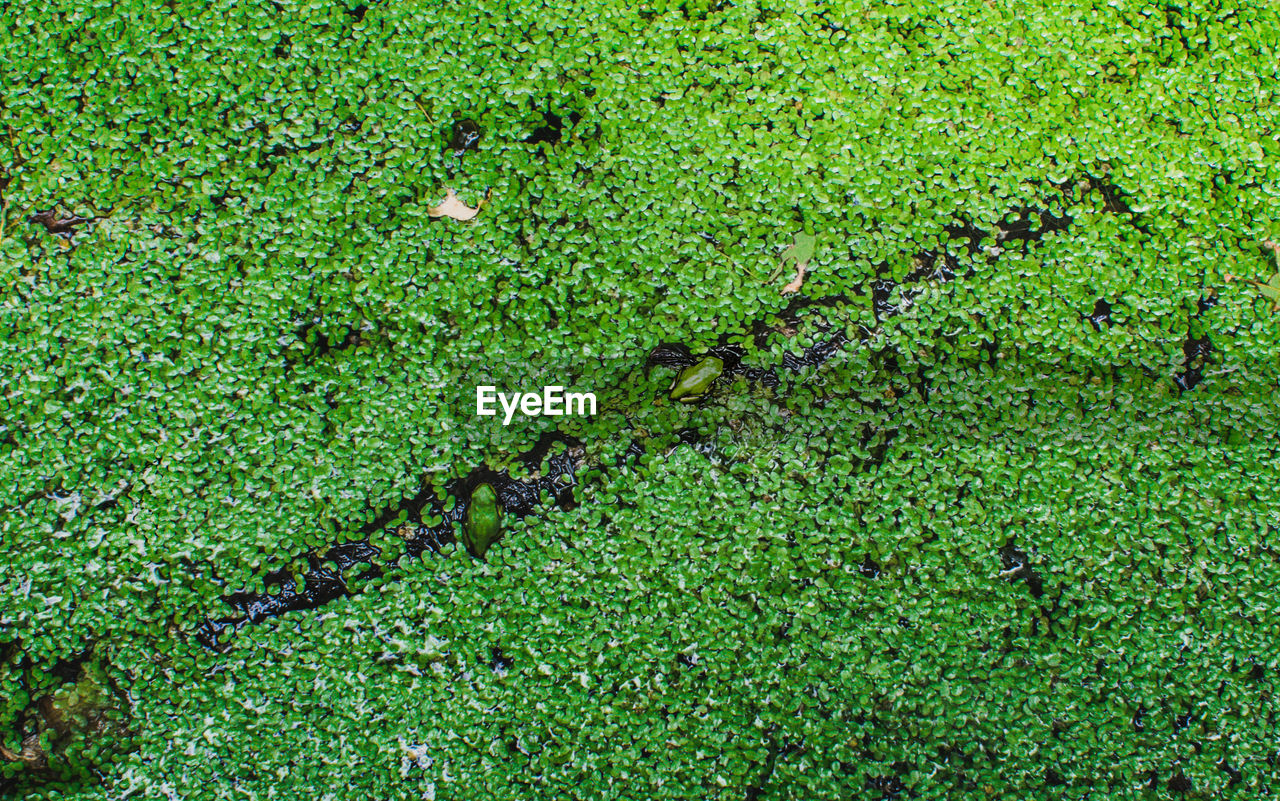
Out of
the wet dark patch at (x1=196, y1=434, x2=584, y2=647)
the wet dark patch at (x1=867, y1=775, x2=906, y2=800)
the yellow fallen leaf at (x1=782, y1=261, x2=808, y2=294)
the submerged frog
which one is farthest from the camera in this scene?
the yellow fallen leaf at (x1=782, y1=261, x2=808, y2=294)

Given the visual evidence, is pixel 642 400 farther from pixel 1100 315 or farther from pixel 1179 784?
pixel 1179 784

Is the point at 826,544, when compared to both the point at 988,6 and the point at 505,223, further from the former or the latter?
the point at 988,6

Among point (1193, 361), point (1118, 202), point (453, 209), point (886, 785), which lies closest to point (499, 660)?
point (886, 785)

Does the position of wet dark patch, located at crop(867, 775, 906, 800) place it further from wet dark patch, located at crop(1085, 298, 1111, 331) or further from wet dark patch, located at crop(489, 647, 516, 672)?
wet dark patch, located at crop(1085, 298, 1111, 331)

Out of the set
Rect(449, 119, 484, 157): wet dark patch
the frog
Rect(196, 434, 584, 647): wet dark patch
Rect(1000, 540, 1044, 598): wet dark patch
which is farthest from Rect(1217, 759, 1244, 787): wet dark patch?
Rect(449, 119, 484, 157): wet dark patch

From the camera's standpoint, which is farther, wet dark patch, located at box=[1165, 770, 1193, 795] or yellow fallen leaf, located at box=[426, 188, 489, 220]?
yellow fallen leaf, located at box=[426, 188, 489, 220]

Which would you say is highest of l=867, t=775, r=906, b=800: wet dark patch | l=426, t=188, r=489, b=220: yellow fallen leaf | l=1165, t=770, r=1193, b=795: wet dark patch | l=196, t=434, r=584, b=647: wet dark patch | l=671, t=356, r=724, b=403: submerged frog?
l=426, t=188, r=489, b=220: yellow fallen leaf
